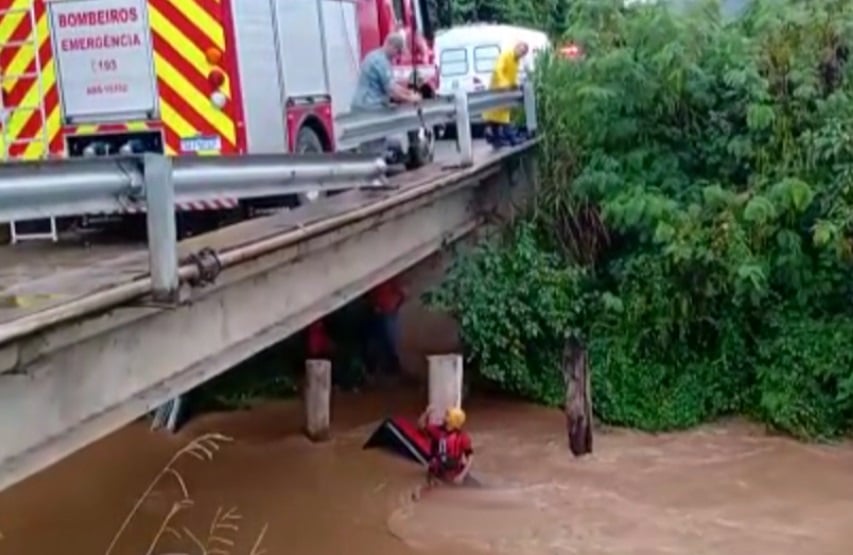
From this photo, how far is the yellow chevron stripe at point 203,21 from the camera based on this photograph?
10117mm

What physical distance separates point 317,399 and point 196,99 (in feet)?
12.8

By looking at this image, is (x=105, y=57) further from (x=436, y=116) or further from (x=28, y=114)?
(x=436, y=116)

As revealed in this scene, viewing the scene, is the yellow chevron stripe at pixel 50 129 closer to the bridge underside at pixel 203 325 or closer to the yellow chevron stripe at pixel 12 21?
the yellow chevron stripe at pixel 12 21

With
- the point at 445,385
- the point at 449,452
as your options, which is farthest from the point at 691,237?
the point at 449,452

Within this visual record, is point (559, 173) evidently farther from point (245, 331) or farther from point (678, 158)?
point (245, 331)

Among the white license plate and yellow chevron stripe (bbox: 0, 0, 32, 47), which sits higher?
yellow chevron stripe (bbox: 0, 0, 32, 47)

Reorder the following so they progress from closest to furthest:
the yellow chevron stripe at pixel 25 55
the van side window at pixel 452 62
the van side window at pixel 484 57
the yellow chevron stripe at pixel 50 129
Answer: the yellow chevron stripe at pixel 25 55, the yellow chevron stripe at pixel 50 129, the van side window at pixel 484 57, the van side window at pixel 452 62

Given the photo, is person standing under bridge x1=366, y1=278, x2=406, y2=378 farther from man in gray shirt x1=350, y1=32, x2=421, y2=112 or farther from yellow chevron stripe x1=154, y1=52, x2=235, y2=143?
yellow chevron stripe x1=154, y1=52, x2=235, y2=143

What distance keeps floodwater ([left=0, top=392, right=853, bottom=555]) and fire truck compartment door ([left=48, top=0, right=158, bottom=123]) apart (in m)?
2.84

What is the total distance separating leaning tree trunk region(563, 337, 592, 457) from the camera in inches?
489

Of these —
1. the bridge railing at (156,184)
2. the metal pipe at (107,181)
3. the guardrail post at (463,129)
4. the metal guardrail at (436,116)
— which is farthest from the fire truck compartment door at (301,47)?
the metal pipe at (107,181)

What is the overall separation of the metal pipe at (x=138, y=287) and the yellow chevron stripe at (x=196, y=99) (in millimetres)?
1602

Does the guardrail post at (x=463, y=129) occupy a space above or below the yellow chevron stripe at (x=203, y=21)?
below

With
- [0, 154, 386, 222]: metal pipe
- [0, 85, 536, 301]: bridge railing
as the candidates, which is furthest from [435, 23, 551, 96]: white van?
[0, 154, 386, 222]: metal pipe
